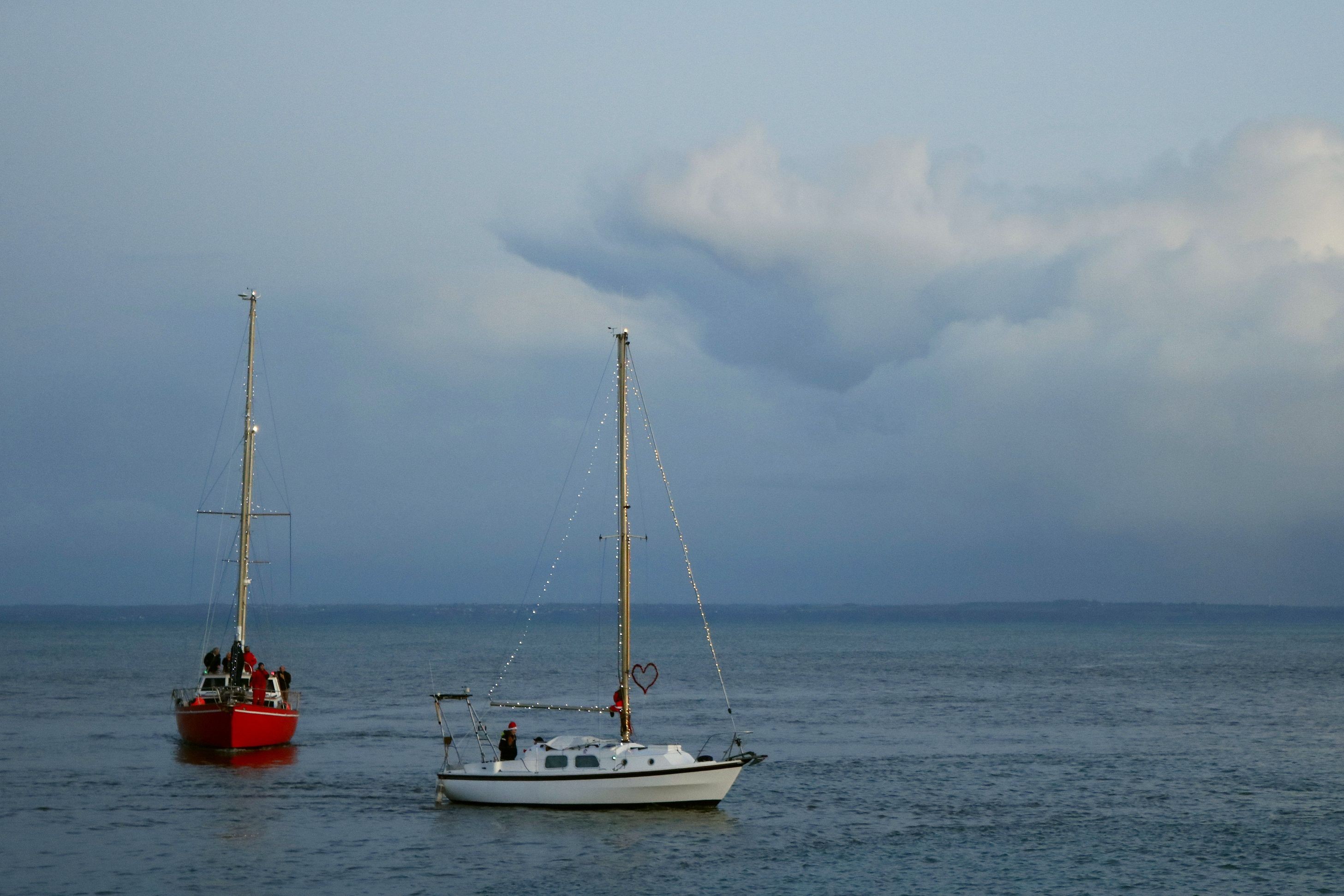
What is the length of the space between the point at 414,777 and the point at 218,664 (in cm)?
1460

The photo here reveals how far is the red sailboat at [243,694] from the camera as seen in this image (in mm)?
59750

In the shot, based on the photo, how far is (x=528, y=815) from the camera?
4478 cm

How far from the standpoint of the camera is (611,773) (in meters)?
44.3

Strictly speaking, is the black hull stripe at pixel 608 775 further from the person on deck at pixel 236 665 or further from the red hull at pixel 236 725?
the person on deck at pixel 236 665

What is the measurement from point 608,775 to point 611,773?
128mm

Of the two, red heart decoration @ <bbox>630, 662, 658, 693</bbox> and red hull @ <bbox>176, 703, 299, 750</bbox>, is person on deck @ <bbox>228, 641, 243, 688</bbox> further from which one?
red heart decoration @ <bbox>630, 662, 658, 693</bbox>

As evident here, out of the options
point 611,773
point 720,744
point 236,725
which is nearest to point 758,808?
point 611,773

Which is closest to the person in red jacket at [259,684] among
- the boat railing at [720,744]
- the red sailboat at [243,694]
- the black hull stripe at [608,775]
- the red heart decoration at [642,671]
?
the red sailboat at [243,694]

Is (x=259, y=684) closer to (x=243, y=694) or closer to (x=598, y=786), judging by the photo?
(x=243, y=694)

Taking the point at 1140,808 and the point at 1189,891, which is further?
the point at 1140,808

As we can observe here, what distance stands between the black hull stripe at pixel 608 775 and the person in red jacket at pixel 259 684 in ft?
64.8

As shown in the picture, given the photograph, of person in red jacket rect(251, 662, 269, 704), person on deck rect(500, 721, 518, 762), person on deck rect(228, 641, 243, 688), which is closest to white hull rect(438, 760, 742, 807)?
person on deck rect(500, 721, 518, 762)

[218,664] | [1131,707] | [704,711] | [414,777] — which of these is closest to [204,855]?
[414,777]

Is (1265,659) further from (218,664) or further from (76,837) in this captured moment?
(76,837)
